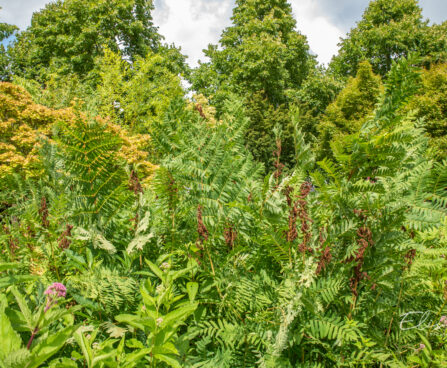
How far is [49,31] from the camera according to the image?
22.5 m

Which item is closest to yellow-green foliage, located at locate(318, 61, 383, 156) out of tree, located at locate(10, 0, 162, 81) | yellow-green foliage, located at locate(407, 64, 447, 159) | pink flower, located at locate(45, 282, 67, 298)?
yellow-green foliage, located at locate(407, 64, 447, 159)

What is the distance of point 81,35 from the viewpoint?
68.7ft

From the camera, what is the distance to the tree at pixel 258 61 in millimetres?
20844

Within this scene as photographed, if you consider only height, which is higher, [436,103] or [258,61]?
[258,61]

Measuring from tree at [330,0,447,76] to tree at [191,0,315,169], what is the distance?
11.1 ft

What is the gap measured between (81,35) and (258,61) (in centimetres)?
1266

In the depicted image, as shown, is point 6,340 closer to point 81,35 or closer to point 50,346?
point 50,346

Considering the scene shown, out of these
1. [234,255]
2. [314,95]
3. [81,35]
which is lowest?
[234,255]

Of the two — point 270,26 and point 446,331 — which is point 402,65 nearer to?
point 446,331

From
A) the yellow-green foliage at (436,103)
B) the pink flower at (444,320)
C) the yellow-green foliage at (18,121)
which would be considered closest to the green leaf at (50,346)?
the pink flower at (444,320)

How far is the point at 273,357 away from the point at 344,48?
25812 millimetres

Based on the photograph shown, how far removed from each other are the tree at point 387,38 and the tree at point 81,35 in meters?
15.2

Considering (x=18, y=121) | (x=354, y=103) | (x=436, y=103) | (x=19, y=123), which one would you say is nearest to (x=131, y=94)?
(x=19, y=123)

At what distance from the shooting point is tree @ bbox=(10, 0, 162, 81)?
21109 mm
